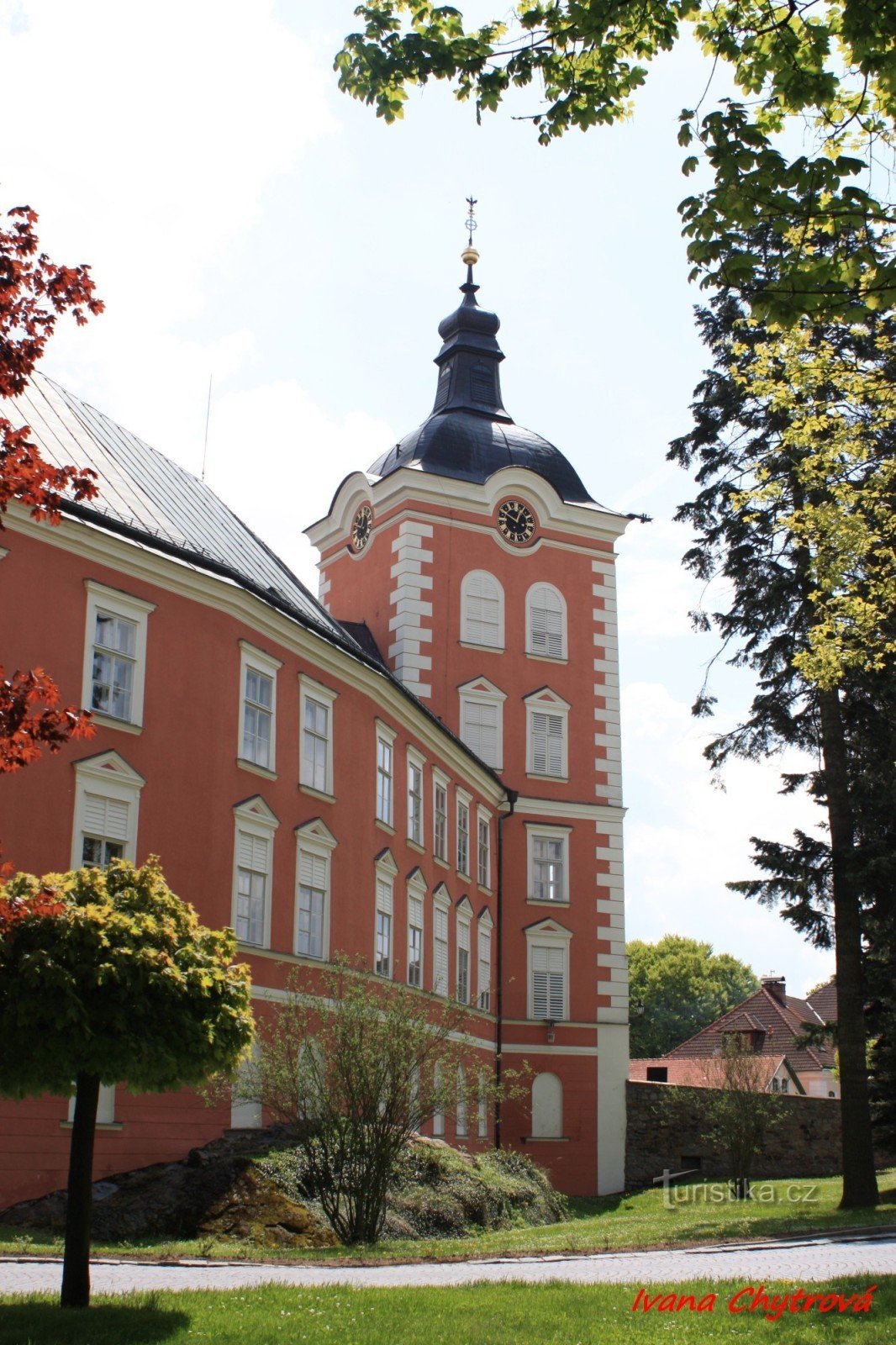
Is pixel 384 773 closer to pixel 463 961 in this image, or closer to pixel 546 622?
pixel 463 961

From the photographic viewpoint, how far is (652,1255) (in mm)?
15008

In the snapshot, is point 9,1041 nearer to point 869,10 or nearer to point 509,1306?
point 509,1306

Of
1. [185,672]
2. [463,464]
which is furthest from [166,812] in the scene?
[463,464]

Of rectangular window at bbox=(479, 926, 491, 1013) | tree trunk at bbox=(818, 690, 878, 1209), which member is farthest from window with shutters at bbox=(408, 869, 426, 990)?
tree trunk at bbox=(818, 690, 878, 1209)

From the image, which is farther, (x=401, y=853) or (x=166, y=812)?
(x=401, y=853)

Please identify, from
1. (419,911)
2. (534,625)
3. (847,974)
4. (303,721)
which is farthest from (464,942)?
(847,974)

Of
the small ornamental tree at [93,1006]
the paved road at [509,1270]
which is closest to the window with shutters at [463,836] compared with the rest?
the paved road at [509,1270]

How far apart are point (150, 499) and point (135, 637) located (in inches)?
146

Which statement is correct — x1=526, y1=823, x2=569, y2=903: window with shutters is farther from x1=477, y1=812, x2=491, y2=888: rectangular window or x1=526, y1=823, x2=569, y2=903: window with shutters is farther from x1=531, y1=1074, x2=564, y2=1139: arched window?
x1=531, y1=1074, x2=564, y2=1139: arched window

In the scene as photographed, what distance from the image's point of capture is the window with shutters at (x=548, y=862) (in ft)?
122

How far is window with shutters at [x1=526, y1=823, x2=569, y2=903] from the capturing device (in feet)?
122

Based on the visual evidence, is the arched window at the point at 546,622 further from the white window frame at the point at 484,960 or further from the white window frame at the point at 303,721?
the white window frame at the point at 303,721

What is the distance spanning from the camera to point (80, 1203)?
10477mm

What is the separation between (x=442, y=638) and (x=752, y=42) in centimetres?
2828
